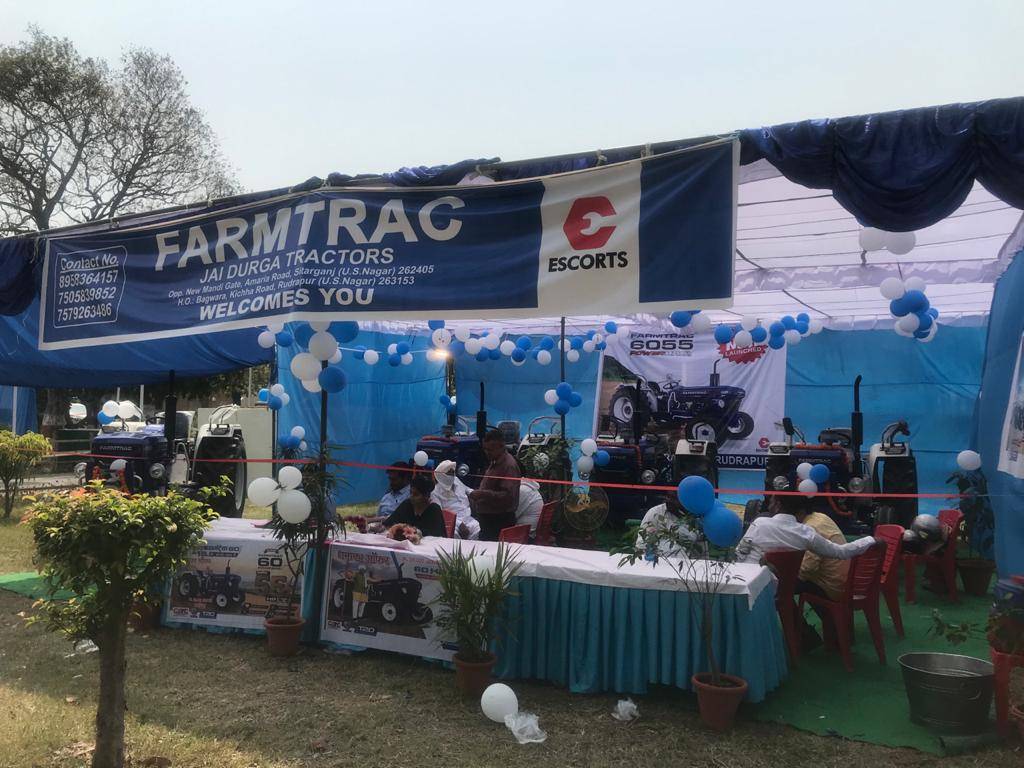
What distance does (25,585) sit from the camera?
6789 millimetres

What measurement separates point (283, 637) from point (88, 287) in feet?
9.72

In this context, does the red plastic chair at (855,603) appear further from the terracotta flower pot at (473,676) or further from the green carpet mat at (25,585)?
the green carpet mat at (25,585)

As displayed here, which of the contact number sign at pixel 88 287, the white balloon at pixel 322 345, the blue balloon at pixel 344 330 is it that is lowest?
the white balloon at pixel 322 345

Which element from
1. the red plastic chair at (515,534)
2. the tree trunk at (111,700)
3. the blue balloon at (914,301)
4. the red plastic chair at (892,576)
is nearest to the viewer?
the tree trunk at (111,700)

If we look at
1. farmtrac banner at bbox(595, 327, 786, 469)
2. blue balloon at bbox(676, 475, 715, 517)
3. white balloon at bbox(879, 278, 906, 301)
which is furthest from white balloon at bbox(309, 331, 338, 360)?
farmtrac banner at bbox(595, 327, 786, 469)

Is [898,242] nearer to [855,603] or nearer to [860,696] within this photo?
[855,603]


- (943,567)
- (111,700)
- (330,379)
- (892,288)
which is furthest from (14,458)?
(943,567)

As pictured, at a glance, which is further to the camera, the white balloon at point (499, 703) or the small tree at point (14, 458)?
the small tree at point (14, 458)

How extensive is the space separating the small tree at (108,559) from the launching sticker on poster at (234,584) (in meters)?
1.87

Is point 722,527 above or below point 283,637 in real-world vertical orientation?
above

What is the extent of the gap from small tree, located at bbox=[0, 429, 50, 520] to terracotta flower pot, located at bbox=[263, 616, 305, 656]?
713cm

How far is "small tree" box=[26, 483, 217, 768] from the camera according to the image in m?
3.01

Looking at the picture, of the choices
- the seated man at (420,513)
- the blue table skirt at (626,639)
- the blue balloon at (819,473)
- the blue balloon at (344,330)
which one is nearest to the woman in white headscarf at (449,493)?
the seated man at (420,513)

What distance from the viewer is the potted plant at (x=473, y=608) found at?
4.16 m
